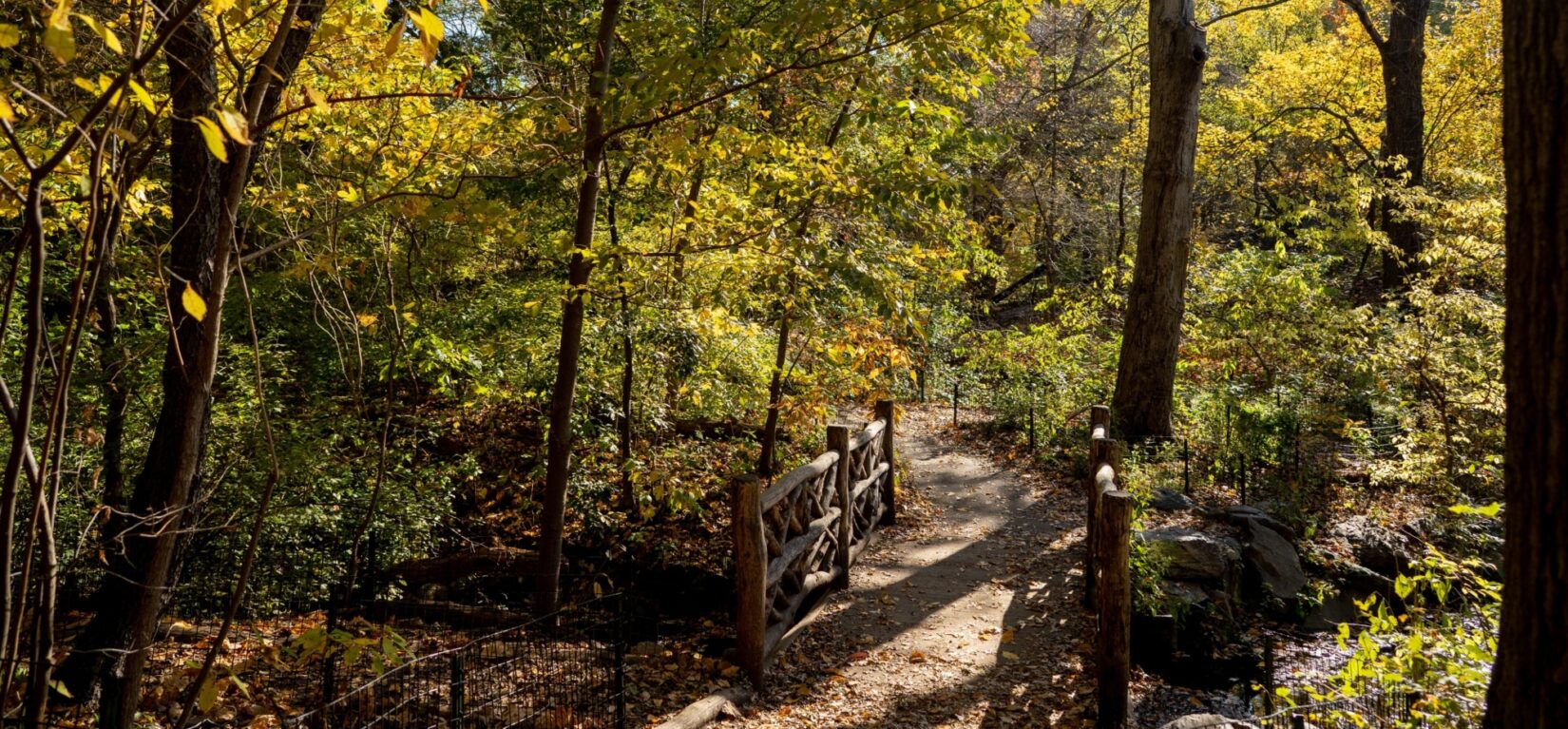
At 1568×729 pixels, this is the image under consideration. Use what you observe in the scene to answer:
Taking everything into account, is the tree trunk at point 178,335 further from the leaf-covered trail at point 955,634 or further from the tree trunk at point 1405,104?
the tree trunk at point 1405,104

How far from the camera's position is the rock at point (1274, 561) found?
7988 mm

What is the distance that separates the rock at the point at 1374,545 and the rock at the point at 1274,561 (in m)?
0.76

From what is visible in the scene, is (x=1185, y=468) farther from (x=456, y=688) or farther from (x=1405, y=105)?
(x=456, y=688)

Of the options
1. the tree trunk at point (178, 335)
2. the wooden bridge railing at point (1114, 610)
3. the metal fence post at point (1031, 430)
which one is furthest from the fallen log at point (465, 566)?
the metal fence post at point (1031, 430)

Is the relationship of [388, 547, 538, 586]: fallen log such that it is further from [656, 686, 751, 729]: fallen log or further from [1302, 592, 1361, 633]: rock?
[1302, 592, 1361, 633]: rock

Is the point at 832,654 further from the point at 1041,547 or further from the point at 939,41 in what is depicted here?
the point at 939,41

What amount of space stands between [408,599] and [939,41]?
19.3 ft

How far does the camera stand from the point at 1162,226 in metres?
11.1

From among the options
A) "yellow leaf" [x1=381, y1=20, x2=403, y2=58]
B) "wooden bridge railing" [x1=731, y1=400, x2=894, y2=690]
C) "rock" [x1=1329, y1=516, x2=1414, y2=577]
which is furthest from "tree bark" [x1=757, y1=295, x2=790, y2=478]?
"yellow leaf" [x1=381, y1=20, x2=403, y2=58]

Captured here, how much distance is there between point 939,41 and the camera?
5.54 meters

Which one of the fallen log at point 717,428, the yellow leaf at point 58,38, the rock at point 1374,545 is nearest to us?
the yellow leaf at point 58,38

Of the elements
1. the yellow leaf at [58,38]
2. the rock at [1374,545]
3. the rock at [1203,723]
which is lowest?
the rock at [1203,723]

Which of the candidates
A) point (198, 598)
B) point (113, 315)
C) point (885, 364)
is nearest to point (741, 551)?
point (885, 364)

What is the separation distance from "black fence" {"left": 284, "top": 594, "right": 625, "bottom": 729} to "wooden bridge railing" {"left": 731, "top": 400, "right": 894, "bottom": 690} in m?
0.95
